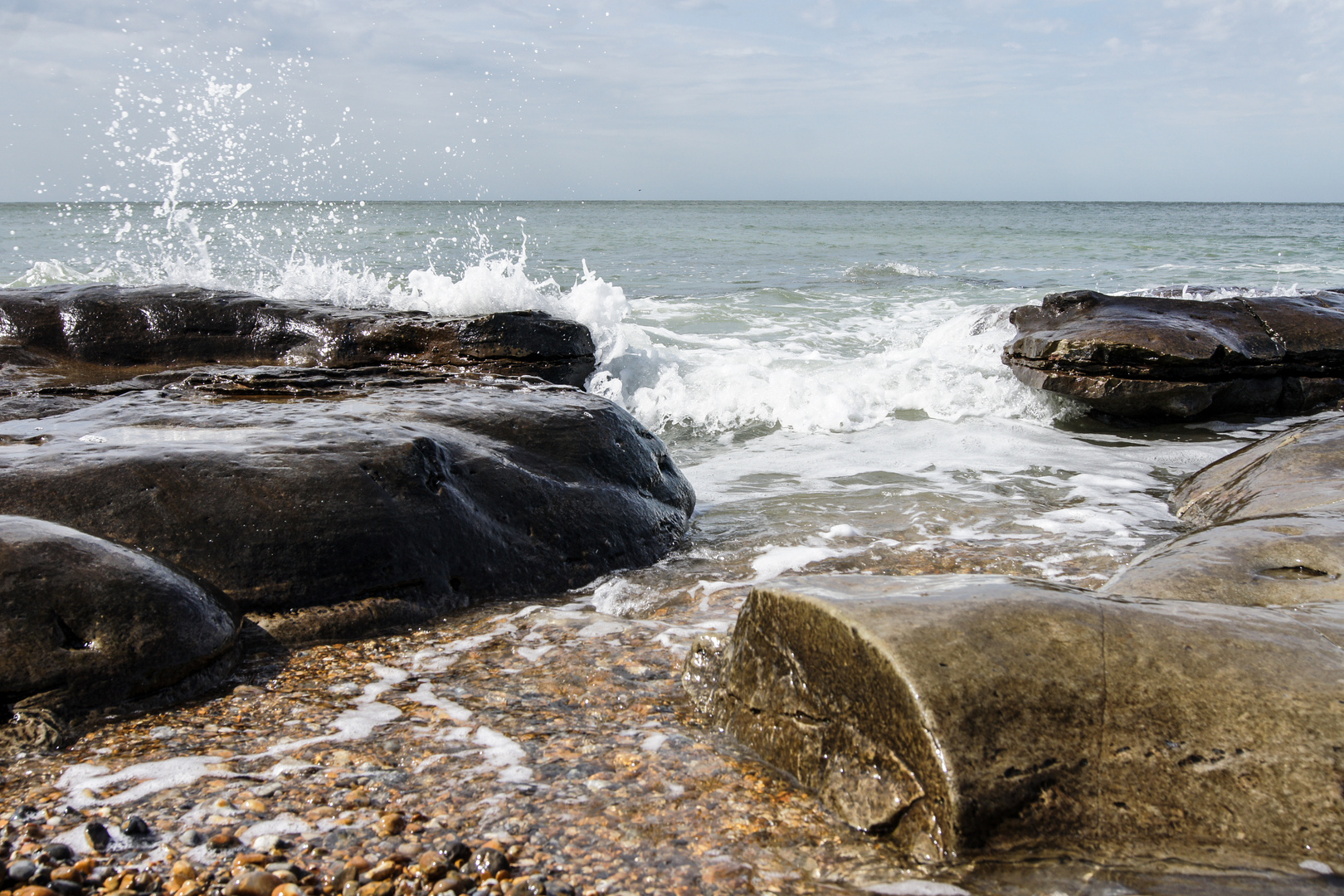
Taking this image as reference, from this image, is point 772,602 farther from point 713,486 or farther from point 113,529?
point 713,486

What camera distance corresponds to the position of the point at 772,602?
8.14ft

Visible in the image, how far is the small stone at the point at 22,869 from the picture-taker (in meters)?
1.85

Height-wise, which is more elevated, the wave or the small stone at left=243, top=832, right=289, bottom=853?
the wave

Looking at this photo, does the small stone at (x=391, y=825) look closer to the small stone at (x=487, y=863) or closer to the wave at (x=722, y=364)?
the small stone at (x=487, y=863)

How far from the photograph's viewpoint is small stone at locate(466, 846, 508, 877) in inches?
75.8

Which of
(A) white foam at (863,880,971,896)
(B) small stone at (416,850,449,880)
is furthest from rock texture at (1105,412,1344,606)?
(B) small stone at (416,850,449,880)

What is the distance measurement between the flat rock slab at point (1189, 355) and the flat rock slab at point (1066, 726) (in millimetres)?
5749

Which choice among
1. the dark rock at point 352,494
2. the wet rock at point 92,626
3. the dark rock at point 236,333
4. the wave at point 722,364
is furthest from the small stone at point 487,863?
the wave at point 722,364

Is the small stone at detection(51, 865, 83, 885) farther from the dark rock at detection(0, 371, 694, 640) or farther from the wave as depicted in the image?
the wave

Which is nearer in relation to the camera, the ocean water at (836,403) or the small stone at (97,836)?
the small stone at (97,836)

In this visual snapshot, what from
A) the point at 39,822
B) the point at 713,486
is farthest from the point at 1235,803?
the point at 713,486

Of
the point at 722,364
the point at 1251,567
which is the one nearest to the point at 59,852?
the point at 1251,567

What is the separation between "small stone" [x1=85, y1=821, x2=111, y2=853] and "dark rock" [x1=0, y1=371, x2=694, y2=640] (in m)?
1.17

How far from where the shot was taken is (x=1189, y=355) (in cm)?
755
